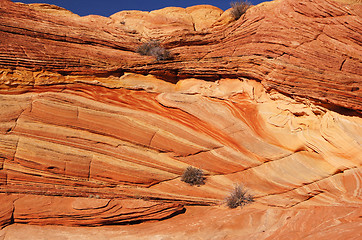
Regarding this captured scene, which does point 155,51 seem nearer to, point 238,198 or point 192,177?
point 192,177

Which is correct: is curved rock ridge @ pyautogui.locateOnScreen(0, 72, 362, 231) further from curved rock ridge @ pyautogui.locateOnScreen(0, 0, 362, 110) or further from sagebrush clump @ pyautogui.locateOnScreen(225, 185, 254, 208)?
curved rock ridge @ pyautogui.locateOnScreen(0, 0, 362, 110)

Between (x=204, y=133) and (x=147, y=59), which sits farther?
(x=147, y=59)

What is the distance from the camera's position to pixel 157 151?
9141 mm

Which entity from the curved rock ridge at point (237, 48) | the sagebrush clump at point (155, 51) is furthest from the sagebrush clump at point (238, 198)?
the sagebrush clump at point (155, 51)

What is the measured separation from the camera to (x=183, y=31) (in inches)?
476

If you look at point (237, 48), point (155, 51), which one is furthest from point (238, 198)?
point (155, 51)

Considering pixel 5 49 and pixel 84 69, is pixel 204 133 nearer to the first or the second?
pixel 84 69

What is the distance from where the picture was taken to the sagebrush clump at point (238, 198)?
8.05 metres

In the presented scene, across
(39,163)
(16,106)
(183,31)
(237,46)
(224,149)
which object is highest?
(183,31)

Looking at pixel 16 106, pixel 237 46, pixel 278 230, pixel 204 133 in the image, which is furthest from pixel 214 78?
pixel 16 106

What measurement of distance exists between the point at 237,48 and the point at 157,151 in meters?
5.13

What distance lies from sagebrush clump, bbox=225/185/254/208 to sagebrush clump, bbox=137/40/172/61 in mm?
5742

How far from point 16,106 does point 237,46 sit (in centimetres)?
798

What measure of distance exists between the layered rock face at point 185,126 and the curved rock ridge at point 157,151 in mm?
34
